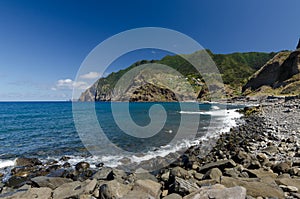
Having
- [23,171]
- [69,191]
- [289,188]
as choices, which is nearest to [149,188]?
A: [69,191]

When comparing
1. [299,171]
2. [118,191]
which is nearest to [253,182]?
[299,171]

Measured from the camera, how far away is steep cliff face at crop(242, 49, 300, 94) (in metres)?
79.5

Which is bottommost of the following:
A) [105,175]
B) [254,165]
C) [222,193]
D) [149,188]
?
[105,175]

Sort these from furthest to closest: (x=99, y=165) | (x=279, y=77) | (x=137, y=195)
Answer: (x=279, y=77) < (x=99, y=165) < (x=137, y=195)

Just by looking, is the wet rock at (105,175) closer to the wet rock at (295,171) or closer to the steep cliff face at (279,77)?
the wet rock at (295,171)

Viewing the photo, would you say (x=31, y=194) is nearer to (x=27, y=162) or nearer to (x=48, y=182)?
(x=48, y=182)

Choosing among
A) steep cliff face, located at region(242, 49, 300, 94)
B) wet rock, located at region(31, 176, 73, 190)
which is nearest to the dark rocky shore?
wet rock, located at region(31, 176, 73, 190)

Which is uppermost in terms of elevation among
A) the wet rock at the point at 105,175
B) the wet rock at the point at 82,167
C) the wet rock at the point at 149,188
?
the wet rock at the point at 149,188

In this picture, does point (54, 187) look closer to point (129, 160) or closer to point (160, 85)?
point (129, 160)

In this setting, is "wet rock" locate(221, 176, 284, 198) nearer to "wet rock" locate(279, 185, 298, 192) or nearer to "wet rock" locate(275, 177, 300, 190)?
"wet rock" locate(279, 185, 298, 192)

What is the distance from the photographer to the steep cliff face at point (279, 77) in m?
79.5

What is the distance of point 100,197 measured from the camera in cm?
534

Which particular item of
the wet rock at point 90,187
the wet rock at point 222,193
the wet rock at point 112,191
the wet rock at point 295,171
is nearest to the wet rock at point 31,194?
the wet rock at point 90,187

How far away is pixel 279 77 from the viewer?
9462 cm
